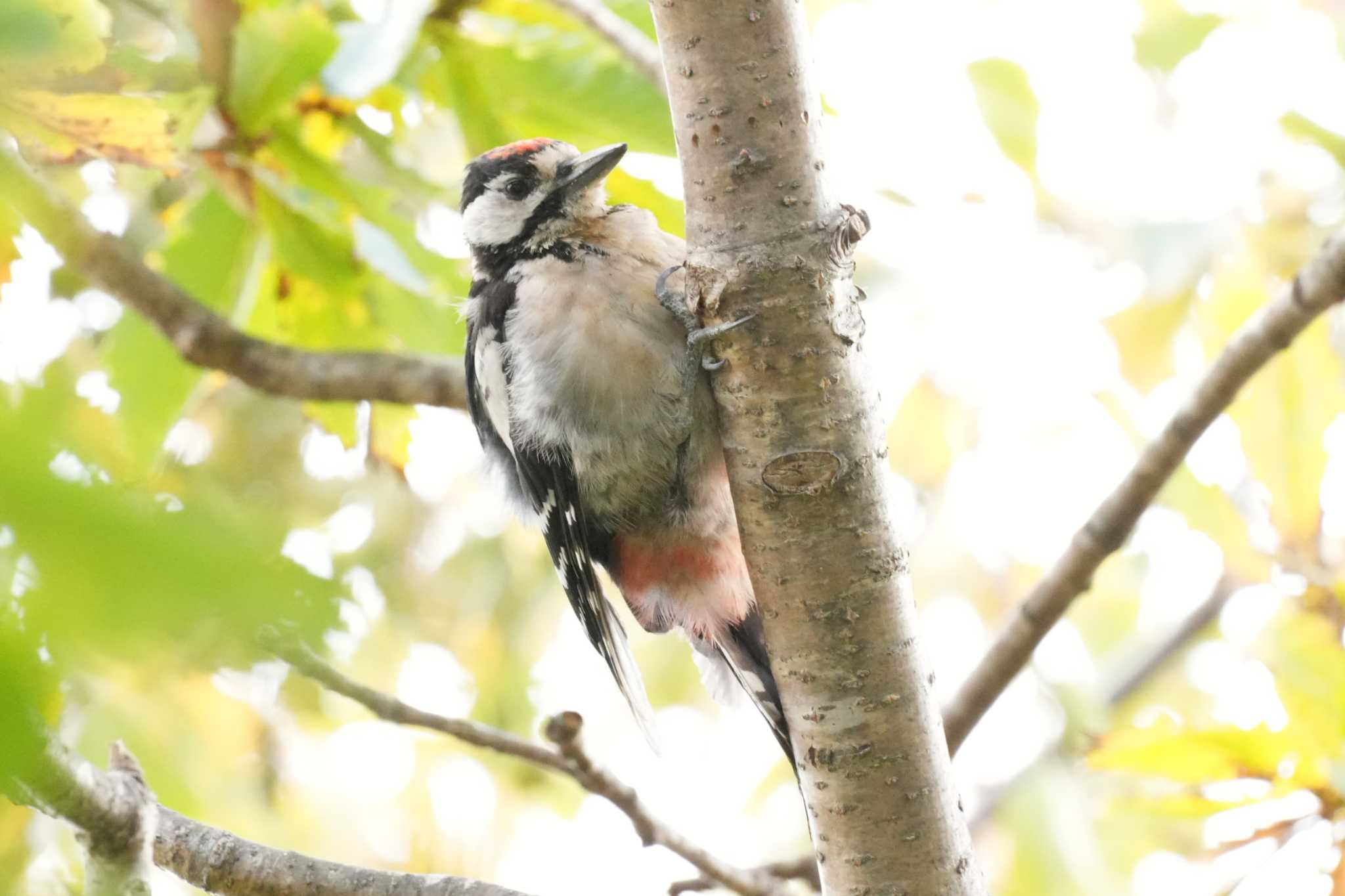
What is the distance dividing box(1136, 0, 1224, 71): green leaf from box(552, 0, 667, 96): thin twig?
3.66 feet

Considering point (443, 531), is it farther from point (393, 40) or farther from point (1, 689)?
point (1, 689)

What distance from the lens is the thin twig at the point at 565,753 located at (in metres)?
1.64

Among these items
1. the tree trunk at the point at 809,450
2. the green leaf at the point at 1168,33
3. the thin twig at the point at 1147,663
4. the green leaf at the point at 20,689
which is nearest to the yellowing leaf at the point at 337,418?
the tree trunk at the point at 809,450

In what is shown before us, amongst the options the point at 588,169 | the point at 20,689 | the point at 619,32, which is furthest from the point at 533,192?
the point at 20,689

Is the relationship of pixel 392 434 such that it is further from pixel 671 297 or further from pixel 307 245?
pixel 671 297

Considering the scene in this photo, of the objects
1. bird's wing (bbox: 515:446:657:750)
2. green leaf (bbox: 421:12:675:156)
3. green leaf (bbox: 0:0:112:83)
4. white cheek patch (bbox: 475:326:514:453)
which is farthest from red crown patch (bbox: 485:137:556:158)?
green leaf (bbox: 0:0:112:83)

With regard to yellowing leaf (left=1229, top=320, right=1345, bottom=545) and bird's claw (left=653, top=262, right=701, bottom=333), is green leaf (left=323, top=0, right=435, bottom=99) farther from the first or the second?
yellowing leaf (left=1229, top=320, right=1345, bottom=545)

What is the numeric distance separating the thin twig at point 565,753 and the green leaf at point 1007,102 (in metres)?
1.62

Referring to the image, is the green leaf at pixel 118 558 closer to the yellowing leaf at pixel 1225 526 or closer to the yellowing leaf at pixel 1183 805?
the yellowing leaf at pixel 1183 805

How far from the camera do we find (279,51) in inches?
80.9

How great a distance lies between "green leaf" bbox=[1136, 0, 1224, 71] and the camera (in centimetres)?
273

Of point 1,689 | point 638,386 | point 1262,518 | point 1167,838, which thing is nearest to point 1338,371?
point 1262,518

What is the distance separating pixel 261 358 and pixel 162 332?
0.18m

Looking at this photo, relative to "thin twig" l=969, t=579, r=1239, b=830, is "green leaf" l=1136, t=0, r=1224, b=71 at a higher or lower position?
higher
